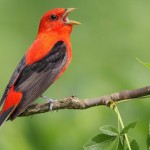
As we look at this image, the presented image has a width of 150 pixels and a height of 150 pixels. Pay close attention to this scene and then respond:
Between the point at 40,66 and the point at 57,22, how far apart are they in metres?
1.04

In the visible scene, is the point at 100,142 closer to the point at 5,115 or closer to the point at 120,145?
the point at 120,145

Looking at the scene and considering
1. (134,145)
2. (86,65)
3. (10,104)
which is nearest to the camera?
(134,145)

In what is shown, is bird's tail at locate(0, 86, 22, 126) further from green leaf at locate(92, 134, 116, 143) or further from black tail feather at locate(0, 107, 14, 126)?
green leaf at locate(92, 134, 116, 143)

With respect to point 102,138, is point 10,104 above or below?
above

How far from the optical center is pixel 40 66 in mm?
5660

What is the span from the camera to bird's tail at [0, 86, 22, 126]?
487cm

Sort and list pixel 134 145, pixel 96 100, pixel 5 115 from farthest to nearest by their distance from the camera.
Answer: pixel 5 115, pixel 96 100, pixel 134 145

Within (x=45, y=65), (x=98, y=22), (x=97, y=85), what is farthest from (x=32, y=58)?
(x=98, y=22)

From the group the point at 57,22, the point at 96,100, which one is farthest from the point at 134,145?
the point at 57,22

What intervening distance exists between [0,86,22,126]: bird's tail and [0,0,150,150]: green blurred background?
0.46 ft

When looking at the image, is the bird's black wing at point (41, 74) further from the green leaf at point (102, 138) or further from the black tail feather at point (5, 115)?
the green leaf at point (102, 138)

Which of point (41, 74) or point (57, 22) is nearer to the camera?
point (41, 74)

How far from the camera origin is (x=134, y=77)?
531cm

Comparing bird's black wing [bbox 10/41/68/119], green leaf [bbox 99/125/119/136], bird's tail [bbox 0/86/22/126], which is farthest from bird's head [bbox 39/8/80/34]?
green leaf [bbox 99/125/119/136]
